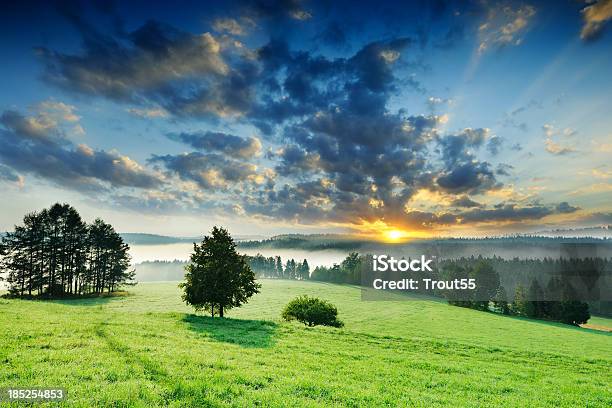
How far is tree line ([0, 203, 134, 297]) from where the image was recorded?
A: 62406 millimetres

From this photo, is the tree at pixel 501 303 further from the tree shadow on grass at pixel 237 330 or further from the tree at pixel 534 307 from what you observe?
the tree shadow on grass at pixel 237 330

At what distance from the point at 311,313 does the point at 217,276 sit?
1315cm

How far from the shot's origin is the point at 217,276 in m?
36.8

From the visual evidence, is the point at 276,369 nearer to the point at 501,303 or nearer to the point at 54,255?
the point at 54,255

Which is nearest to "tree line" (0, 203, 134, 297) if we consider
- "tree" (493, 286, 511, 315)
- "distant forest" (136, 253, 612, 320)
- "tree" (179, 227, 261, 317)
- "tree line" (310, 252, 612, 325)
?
"distant forest" (136, 253, 612, 320)

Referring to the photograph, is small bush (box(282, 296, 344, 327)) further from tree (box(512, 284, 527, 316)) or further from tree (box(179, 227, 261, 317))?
tree (box(512, 284, 527, 316))

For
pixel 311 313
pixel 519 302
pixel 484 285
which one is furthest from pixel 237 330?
pixel 519 302

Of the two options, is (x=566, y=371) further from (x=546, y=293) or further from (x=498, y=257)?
(x=498, y=257)

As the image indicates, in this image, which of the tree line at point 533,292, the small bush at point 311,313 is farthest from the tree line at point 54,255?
the tree line at point 533,292

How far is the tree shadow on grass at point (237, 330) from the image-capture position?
22.1 m

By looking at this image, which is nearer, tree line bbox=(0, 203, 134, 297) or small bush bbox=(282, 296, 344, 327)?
small bush bbox=(282, 296, 344, 327)

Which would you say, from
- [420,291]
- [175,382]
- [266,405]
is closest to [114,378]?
[175,382]

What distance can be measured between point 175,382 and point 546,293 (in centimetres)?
A: 11575

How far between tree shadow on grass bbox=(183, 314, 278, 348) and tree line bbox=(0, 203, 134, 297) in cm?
4983
